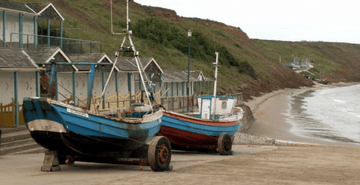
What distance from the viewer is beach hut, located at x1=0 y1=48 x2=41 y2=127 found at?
2058 centimetres

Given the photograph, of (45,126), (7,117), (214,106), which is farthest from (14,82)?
(45,126)

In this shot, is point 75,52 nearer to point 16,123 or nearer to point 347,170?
point 16,123

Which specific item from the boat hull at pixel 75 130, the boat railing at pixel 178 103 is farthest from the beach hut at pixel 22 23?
the boat hull at pixel 75 130

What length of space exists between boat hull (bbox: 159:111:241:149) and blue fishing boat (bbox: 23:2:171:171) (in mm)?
3742

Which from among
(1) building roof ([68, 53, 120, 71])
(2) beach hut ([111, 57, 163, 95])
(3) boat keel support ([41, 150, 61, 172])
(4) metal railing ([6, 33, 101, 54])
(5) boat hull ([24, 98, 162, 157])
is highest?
(4) metal railing ([6, 33, 101, 54])

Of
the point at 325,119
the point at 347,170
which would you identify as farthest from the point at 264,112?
the point at 347,170

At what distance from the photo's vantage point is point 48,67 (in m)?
24.8

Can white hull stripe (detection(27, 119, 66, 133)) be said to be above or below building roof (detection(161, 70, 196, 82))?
below

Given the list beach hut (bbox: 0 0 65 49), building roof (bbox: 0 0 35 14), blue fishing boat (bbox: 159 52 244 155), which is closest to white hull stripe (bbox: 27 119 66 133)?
blue fishing boat (bbox: 159 52 244 155)

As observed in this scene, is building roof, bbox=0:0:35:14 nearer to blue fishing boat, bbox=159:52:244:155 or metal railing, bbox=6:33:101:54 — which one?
metal railing, bbox=6:33:101:54

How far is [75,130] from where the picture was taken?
11766mm

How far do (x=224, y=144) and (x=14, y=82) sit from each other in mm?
10046

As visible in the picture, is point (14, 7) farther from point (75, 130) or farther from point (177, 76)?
point (75, 130)

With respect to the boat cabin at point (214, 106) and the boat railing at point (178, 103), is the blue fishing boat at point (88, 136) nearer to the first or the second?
the boat cabin at point (214, 106)
